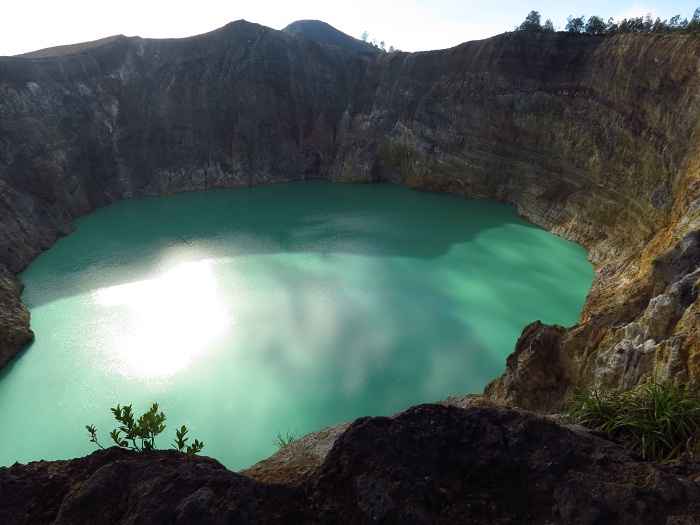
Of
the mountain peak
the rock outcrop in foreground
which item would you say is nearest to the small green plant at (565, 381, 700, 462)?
the rock outcrop in foreground

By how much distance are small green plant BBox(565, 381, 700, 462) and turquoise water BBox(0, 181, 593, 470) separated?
20.4ft

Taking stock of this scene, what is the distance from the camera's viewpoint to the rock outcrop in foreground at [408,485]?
295cm

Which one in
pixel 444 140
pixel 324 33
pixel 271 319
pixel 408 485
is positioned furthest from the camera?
pixel 324 33

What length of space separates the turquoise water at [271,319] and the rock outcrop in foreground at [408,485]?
6733mm

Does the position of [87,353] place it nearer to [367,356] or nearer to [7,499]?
[367,356]

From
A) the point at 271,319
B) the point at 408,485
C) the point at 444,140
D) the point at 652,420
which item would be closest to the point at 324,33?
the point at 444,140

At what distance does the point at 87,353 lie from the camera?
13.5 meters

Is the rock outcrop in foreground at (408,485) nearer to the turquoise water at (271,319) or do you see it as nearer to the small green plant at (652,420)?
the small green plant at (652,420)

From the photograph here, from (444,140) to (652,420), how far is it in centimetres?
2500

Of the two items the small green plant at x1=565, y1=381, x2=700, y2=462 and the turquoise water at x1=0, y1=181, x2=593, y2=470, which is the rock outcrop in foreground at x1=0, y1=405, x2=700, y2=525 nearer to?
the small green plant at x1=565, y1=381, x2=700, y2=462

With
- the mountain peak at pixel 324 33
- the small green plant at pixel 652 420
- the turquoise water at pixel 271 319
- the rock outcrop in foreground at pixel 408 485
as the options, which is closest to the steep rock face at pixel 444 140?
the small green plant at pixel 652 420

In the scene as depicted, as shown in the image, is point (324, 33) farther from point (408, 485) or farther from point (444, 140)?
point (408, 485)

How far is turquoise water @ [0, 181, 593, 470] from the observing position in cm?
1102

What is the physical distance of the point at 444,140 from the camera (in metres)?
27.6
